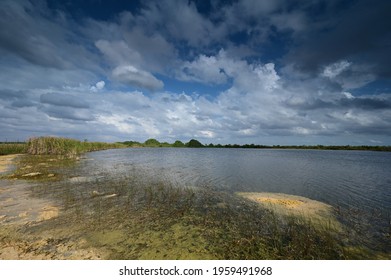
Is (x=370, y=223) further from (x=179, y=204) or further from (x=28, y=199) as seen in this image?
(x=28, y=199)


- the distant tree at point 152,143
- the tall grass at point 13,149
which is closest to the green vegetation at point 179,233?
the tall grass at point 13,149

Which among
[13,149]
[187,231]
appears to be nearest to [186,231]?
[187,231]

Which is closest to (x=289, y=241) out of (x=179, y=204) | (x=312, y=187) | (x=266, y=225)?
(x=266, y=225)

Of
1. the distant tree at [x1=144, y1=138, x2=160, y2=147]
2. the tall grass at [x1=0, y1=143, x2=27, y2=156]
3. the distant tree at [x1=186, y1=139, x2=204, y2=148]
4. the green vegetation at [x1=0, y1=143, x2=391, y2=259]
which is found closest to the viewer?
the green vegetation at [x1=0, y1=143, x2=391, y2=259]

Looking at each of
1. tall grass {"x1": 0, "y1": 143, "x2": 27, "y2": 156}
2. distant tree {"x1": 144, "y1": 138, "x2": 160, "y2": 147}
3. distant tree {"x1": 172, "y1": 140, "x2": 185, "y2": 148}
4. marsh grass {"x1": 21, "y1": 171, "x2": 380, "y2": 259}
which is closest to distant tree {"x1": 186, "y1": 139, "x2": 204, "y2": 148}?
distant tree {"x1": 172, "y1": 140, "x2": 185, "y2": 148}

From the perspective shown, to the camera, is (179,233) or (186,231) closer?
(179,233)

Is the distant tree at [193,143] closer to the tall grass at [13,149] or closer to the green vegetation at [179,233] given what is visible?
the tall grass at [13,149]

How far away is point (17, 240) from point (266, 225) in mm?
9414

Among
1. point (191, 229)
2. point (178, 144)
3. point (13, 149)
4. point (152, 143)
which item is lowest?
point (191, 229)

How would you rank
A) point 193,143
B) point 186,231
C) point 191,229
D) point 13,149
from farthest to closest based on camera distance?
point 193,143, point 13,149, point 191,229, point 186,231

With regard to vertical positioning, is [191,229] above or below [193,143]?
below

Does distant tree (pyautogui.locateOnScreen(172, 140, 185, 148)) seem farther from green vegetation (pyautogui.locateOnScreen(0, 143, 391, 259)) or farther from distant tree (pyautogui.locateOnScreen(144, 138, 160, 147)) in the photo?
green vegetation (pyautogui.locateOnScreen(0, 143, 391, 259))

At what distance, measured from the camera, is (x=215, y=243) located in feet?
23.0

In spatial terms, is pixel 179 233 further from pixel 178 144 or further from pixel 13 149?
pixel 178 144
